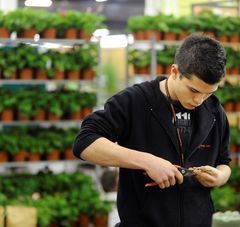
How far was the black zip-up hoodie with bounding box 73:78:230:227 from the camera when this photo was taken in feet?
7.04

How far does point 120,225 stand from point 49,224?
154 inches

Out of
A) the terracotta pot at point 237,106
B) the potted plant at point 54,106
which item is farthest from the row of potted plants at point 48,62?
the terracotta pot at point 237,106

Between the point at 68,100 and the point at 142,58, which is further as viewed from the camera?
the point at 142,58

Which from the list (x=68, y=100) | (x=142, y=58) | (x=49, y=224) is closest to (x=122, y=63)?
(x=142, y=58)

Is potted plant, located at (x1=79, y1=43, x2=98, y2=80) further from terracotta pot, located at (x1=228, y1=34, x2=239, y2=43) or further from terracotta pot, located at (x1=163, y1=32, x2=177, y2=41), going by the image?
terracotta pot, located at (x1=228, y1=34, x2=239, y2=43)

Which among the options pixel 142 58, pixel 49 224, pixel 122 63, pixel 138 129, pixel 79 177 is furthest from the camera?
pixel 122 63

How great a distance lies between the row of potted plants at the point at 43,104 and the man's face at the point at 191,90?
4.14 meters

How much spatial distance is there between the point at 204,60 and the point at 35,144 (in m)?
4.49

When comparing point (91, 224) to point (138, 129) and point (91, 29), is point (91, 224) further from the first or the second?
point (138, 129)

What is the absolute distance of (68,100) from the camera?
6402 mm

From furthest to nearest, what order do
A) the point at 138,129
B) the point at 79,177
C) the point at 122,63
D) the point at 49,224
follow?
the point at 122,63 → the point at 79,177 → the point at 49,224 → the point at 138,129

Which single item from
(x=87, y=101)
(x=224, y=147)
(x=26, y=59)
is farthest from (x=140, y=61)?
(x=224, y=147)

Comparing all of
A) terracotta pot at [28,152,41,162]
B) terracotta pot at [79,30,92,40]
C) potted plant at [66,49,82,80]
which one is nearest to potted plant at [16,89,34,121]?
terracotta pot at [28,152,41,162]

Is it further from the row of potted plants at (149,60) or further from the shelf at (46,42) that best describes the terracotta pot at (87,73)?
the row of potted plants at (149,60)
